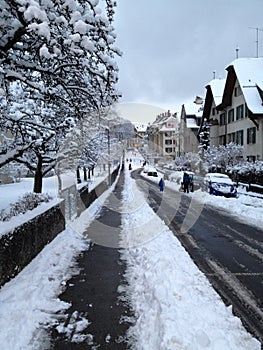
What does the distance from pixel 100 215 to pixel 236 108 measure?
93.4 feet

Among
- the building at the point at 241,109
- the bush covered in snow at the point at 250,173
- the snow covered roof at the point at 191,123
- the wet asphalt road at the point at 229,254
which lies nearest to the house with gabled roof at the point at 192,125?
the snow covered roof at the point at 191,123

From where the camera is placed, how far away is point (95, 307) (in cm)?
555

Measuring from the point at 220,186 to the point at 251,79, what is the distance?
55.2ft

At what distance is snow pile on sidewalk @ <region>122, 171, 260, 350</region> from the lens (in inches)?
165

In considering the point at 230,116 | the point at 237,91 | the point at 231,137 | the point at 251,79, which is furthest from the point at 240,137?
the point at 251,79

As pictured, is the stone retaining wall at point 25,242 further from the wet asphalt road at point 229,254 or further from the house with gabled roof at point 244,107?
the house with gabled roof at point 244,107

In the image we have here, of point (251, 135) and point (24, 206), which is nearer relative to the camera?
point (24, 206)

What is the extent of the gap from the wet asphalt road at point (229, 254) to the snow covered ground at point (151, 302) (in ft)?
0.98

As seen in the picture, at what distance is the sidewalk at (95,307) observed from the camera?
4.46m

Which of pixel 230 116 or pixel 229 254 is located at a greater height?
pixel 230 116

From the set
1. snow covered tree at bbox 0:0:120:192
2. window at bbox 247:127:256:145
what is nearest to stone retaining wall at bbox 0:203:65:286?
snow covered tree at bbox 0:0:120:192

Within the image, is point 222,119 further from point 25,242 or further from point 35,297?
point 35,297

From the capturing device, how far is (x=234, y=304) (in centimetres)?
554

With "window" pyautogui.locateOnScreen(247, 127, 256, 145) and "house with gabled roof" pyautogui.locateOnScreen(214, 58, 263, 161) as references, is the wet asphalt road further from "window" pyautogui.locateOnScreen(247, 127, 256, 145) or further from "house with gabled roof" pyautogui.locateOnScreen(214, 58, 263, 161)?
"window" pyautogui.locateOnScreen(247, 127, 256, 145)
